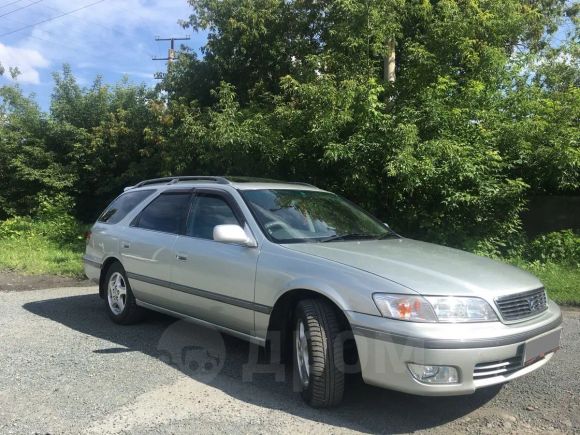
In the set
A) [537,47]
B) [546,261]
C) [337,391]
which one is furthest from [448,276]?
[537,47]

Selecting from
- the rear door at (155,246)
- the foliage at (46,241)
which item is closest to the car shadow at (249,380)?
the rear door at (155,246)

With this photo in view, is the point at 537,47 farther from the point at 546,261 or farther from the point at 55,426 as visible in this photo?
the point at 55,426

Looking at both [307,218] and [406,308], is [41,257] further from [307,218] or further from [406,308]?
[406,308]

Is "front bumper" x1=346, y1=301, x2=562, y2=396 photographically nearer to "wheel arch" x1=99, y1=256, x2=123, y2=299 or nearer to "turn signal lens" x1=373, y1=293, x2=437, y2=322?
"turn signal lens" x1=373, y1=293, x2=437, y2=322

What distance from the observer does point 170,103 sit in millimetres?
14250

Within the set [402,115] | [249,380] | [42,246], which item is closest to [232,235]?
[249,380]

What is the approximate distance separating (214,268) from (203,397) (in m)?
1.10

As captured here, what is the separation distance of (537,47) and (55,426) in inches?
589

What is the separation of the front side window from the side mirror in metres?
0.38

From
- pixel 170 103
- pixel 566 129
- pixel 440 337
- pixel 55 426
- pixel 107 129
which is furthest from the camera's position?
pixel 107 129

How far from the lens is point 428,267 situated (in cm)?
407

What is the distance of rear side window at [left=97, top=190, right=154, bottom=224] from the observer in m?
6.67

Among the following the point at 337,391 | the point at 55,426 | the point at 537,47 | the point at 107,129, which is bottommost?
the point at 55,426

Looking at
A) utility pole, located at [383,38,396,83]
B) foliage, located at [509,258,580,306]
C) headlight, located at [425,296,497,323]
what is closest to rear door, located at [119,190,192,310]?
headlight, located at [425,296,497,323]
